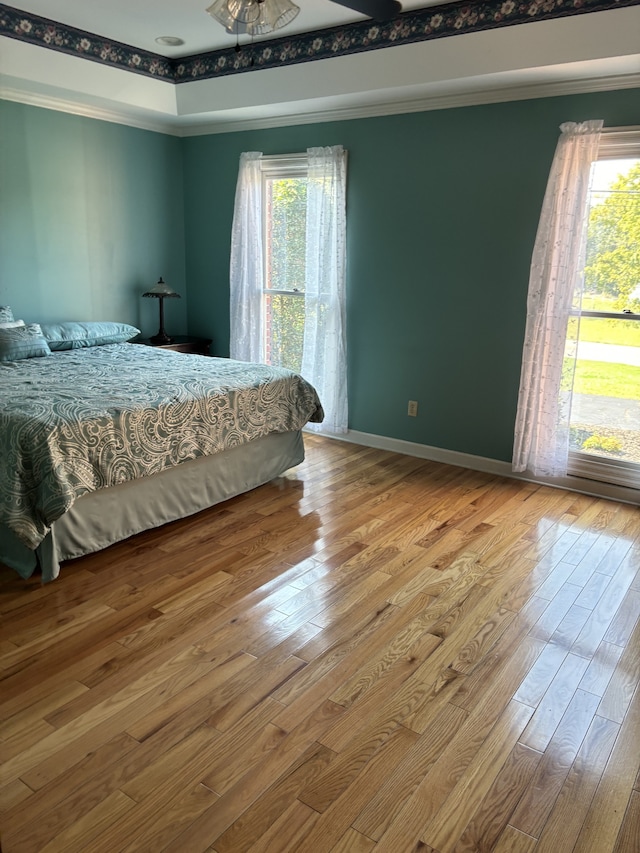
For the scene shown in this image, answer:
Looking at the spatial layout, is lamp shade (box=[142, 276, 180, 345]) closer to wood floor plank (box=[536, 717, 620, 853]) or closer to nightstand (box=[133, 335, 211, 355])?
nightstand (box=[133, 335, 211, 355])

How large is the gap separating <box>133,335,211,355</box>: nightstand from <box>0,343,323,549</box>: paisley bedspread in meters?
0.90

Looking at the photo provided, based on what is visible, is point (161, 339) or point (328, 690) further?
point (161, 339)

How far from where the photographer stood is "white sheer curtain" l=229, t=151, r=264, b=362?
5055 millimetres

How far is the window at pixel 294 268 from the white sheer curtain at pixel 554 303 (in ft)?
4.64

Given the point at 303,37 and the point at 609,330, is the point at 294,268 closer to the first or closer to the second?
the point at 303,37

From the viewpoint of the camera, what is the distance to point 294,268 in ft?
16.7

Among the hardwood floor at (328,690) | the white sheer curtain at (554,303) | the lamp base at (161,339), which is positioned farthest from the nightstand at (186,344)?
the white sheer curtain at (554,303)

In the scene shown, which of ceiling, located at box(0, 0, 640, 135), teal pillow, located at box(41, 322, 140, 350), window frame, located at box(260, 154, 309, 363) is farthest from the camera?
window frame, located at box(260, 154, 309, 363)

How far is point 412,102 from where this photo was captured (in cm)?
417

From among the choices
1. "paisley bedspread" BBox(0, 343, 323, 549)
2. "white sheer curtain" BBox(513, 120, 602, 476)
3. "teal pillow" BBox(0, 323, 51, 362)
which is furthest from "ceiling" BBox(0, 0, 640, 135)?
"paisley bedspread" BBox(0, 343, 323, 549)

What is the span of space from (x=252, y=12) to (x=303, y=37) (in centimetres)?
198

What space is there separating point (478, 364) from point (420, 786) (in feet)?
9.74

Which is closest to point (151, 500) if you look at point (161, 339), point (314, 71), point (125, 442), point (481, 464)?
point (125, 442)

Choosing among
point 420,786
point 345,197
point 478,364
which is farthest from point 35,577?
point 345,197
